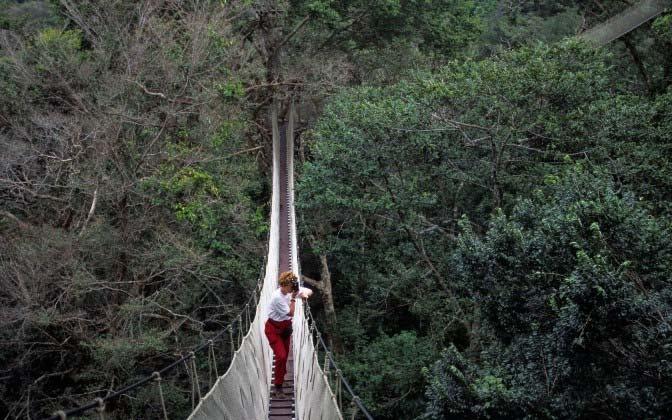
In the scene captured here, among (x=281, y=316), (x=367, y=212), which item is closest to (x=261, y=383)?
(x=281, y=316)

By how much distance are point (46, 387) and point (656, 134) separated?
7.97 m

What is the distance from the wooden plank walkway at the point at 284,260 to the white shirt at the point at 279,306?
0.65m

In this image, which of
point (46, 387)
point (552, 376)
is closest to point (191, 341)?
point (46, 387)

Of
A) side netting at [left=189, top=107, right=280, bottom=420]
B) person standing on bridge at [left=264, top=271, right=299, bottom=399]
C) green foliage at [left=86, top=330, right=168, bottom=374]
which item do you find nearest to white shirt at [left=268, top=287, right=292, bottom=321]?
person standing on bridge at [left=264, top=271, right=299, bottom=399]

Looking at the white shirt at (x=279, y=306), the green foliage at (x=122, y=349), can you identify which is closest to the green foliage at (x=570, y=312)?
the white shirt at (x=279, y=306)

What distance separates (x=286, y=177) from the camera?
11.2 m

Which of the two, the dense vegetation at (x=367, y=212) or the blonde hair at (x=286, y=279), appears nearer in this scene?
the blonde hair at (x=286, y=279)

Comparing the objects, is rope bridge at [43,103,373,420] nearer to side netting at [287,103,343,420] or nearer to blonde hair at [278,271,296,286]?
side netting at [287,103,343,420]

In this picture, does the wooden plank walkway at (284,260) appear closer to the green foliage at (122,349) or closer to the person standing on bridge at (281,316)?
the person standing on bridge at (281,316)

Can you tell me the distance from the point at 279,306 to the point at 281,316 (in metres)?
0.07

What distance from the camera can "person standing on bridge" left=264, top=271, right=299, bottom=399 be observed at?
3516 mm

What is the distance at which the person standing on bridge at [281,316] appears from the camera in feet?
11.5

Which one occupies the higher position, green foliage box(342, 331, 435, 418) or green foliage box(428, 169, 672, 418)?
green foliage box(428, 169, 672, 418)

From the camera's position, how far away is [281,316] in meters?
3.62
